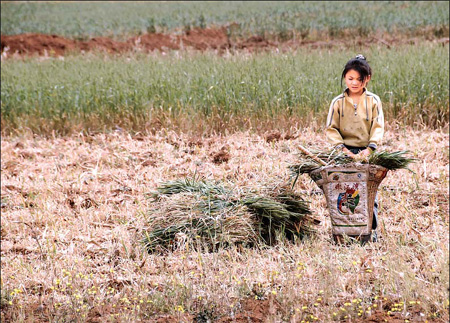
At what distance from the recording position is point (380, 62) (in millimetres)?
9578

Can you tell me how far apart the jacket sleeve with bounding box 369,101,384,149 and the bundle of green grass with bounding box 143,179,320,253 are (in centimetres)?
81

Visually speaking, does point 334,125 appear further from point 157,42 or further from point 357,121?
point 157,42

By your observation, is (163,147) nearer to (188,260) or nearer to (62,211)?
(62,211)

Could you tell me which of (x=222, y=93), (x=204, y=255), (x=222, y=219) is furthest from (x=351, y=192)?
(x=222, y=93)

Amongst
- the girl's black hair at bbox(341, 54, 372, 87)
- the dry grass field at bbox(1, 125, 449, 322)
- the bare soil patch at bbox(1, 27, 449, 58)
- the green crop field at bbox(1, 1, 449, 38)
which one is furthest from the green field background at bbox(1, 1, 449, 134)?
the green crop field at bbox(1, 1, 449, 38)

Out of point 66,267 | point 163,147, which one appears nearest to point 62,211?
point 66,267

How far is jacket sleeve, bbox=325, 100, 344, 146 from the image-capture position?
452cm

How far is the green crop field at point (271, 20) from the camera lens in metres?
19.5

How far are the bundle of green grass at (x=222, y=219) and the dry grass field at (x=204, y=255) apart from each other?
4.7 inches

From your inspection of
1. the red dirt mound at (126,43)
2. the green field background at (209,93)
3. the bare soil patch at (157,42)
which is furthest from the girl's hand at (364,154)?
the red dirt mound at (126,43)

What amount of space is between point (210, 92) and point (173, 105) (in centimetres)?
55

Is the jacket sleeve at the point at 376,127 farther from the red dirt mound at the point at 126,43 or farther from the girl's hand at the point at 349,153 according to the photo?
the red dirt mound at the point at 126,43

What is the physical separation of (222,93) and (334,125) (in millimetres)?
4247

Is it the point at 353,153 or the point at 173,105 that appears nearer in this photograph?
the point at 353,153
